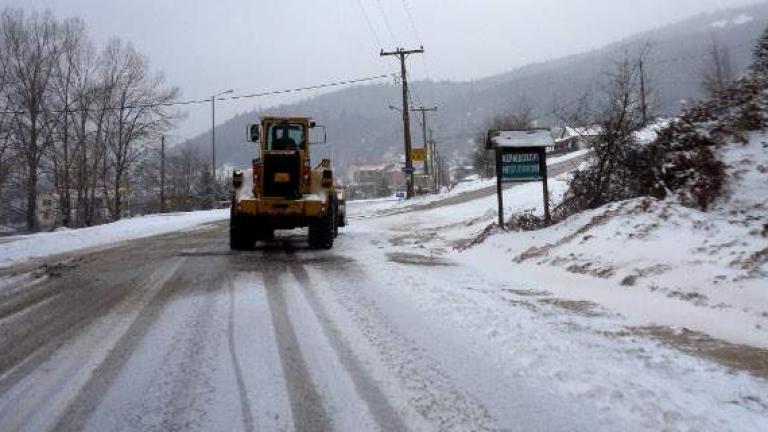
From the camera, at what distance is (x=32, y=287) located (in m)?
9.84

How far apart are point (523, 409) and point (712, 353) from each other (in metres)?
2.00

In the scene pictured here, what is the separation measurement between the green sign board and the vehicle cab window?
4811 mm

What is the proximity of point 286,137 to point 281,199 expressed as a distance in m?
2.17

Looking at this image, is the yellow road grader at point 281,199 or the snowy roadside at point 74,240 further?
the snowy roadside at point 74,240

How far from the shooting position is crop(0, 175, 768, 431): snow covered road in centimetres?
423

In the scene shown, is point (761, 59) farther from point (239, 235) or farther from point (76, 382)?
point (76, 382)

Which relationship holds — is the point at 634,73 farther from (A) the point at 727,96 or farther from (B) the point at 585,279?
(B) the point at 585,279

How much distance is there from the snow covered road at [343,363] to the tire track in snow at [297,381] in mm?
18

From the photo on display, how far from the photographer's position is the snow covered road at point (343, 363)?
13.9 feet

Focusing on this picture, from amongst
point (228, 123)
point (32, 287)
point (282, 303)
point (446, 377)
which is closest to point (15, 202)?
point (32, 287)

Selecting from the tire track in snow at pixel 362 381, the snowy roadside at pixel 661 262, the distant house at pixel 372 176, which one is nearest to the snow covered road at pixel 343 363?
the tire track in snow at pixel 362 381

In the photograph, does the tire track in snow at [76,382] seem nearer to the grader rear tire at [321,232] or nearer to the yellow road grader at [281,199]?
the yellow road grader at [281,199]

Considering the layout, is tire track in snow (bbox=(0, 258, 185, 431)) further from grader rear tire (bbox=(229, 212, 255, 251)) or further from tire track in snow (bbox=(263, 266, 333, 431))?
grader rear tire (bbox=(229, 212, 255, 251))

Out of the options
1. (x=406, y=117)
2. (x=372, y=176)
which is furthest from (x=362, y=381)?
(x=372, y=176)
